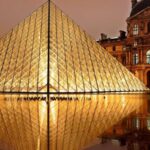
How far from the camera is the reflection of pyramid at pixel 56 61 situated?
74.6 ft

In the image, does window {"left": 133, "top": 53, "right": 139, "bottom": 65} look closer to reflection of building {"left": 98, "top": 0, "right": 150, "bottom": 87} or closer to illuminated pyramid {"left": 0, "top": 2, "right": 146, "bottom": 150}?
reflection of building {"left": 98, "top": 0, "right": 150, "bottom": 87}

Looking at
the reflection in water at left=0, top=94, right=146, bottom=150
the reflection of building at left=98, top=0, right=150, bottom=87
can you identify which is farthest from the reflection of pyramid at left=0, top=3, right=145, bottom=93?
the reflection of building at left=98, top=0, right=150, bottom=87

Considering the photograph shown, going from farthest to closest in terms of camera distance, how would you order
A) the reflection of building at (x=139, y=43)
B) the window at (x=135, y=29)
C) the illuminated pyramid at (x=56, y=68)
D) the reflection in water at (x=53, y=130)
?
the window at (x=135, y=29), the reflection of building at (x=139, y=43), the illuminated pyramid at (x=56, y=68), the reflection in water at (x=53, y=130)

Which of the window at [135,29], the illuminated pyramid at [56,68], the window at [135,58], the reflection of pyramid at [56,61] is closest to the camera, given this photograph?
the illuminated pyramid at [56,68]

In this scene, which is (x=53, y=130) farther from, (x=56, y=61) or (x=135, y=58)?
(x=135, y=58)

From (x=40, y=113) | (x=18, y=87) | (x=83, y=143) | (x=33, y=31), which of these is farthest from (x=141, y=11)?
(x=83, y=143)

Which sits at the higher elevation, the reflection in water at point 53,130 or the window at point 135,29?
the window at point 135,29

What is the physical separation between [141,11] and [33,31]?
31.6 meters

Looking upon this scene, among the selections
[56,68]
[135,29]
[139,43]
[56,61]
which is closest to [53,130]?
[56,68]

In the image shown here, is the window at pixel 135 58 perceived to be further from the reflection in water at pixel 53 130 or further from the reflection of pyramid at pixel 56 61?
the reflection in water at pixel 53 130

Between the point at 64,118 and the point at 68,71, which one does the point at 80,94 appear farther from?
the point at 64,118

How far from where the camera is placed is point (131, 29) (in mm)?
55781

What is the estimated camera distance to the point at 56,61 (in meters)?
23.3

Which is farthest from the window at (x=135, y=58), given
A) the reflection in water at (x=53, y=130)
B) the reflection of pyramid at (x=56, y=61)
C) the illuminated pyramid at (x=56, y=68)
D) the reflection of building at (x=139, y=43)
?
the reflection in water at (x=53, y=130)
